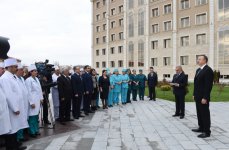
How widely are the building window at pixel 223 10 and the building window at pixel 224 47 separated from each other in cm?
191

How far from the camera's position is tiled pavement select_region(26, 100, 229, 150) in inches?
272

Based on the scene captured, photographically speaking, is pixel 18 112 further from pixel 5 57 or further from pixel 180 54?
pixel 180 54

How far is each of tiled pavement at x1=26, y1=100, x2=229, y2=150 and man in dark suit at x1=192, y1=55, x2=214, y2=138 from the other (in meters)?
0.35

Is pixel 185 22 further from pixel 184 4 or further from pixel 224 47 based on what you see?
pixel 224 47

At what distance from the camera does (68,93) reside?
10.2 meters

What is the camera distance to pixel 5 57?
6.89 metres

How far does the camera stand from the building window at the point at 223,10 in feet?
132

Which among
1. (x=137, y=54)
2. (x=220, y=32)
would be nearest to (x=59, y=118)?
(x=220, y=32)

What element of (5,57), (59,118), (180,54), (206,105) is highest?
(180,54)

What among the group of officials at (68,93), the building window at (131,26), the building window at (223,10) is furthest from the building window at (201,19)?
the group of officials at (68,93)

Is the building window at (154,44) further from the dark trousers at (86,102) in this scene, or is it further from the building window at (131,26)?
the dark trousers at (86,102)

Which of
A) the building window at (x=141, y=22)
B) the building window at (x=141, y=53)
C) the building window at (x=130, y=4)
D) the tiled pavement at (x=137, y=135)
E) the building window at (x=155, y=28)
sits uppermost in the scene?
the building window at (x=130, y=4)

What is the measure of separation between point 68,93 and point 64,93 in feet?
0.66

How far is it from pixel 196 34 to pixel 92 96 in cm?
3410
